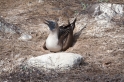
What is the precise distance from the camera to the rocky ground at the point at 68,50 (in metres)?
6.57

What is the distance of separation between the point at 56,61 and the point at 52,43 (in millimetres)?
1281

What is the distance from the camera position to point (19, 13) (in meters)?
9.75

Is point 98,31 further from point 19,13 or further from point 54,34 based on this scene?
point 19,13

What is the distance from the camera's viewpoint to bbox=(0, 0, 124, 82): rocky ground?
259 inches

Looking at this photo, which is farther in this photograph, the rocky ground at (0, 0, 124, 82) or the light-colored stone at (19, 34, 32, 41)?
the light-colored stone at (19, 34, 32, 41)

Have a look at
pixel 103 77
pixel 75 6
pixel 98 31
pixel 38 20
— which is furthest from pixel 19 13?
pixel 103 77

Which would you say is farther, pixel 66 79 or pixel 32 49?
pixel 32 49

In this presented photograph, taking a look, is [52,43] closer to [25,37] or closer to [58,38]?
[58,38]

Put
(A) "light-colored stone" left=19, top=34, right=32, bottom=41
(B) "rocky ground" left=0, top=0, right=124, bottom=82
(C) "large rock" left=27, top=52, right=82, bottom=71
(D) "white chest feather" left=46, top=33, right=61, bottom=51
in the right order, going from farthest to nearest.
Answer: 1. (A) "light-colored stone" left=19, top=34, right=32, bottom=41
2. (D) "white chest feather" left=46, top=33, right=61, bottom=51
3. (C) "large rock" left=27, top=52, right=82, bottom=71
4. (B) "rocky ground" left=0, top=0, right=124, bottom=82

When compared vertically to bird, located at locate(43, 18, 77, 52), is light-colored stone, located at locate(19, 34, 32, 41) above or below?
below

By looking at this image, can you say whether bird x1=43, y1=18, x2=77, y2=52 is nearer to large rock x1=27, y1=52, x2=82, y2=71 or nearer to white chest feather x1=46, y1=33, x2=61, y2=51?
white chest feather x1=46, y1=33, x2=61, y2=51

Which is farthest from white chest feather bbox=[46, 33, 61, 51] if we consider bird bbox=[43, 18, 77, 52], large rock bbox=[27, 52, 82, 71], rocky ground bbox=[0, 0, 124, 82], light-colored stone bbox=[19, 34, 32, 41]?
large rock bbox=[27, 52, 82, 71]

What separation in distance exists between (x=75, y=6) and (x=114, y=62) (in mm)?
3414

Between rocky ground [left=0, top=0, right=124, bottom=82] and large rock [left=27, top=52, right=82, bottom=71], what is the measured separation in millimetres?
130
